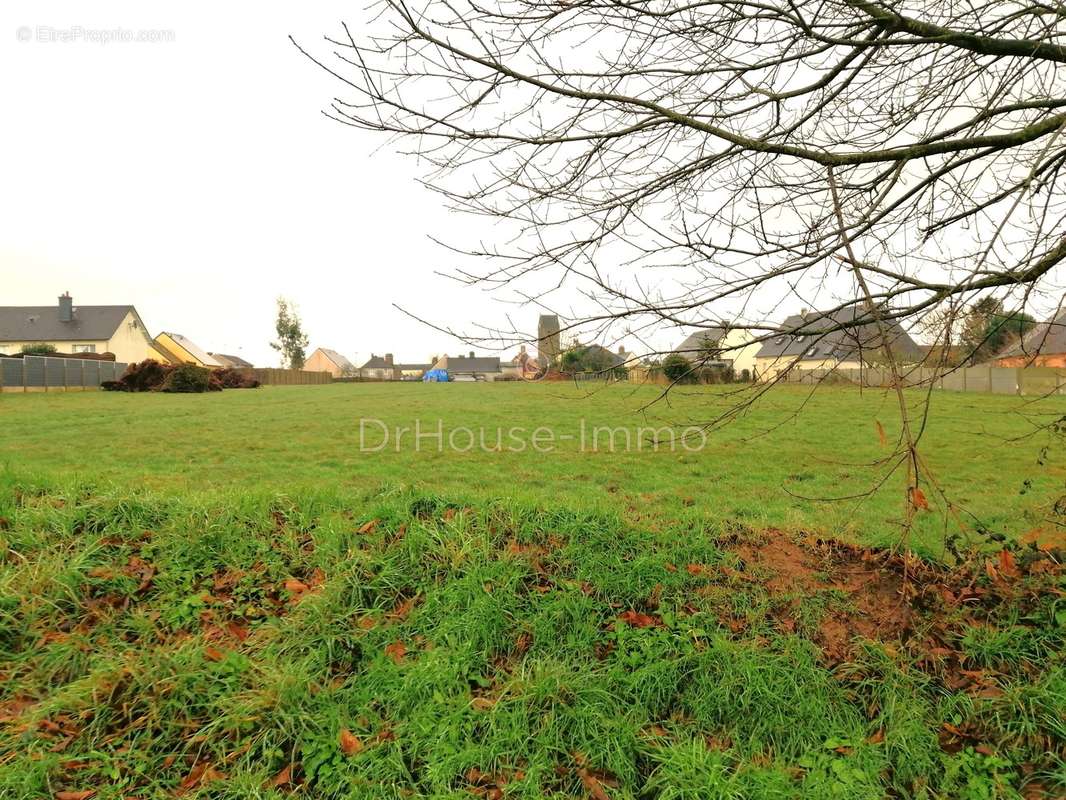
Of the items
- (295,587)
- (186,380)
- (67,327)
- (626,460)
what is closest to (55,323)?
(67,327)

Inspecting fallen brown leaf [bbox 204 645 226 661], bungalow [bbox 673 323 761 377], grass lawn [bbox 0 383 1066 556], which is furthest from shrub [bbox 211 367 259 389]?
bungalow [bbox 673 323 761 377]

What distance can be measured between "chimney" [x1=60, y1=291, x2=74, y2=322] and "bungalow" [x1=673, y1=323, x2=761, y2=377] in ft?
185

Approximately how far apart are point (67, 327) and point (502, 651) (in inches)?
2192

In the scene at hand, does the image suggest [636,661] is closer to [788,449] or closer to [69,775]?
[69,775]

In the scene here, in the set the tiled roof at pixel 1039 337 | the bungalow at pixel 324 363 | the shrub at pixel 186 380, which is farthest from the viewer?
the bungalow at pixel 324 363

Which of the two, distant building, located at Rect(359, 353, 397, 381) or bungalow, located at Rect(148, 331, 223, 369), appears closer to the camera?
bungalow, located at Rect(148, 331, 223, 369)

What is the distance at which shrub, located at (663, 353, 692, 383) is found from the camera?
Result: 305cm

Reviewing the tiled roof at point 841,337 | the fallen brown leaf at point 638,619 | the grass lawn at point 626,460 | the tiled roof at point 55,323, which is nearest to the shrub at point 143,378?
the grass lawn at point 626,460

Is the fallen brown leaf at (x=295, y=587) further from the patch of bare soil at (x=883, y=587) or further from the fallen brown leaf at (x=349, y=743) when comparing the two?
the patch of bare soil at (x=883, y=587)

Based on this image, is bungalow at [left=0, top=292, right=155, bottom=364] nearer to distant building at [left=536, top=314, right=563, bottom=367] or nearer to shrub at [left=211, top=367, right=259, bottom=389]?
shrub at [left=211, top=367, right=259, bottom=389]

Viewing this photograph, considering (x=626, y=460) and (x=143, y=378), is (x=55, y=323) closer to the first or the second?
(x=143, y=378)

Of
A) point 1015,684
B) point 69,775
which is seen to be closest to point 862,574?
point 1015,684

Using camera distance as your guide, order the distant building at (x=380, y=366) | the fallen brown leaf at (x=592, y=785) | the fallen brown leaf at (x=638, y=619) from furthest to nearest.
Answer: the distant building at (x=380, y=366) < the fallen brown leaf at (x=638, y=619) < the fallen brown leaf at (x=592, y=785)

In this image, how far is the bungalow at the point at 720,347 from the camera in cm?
284
